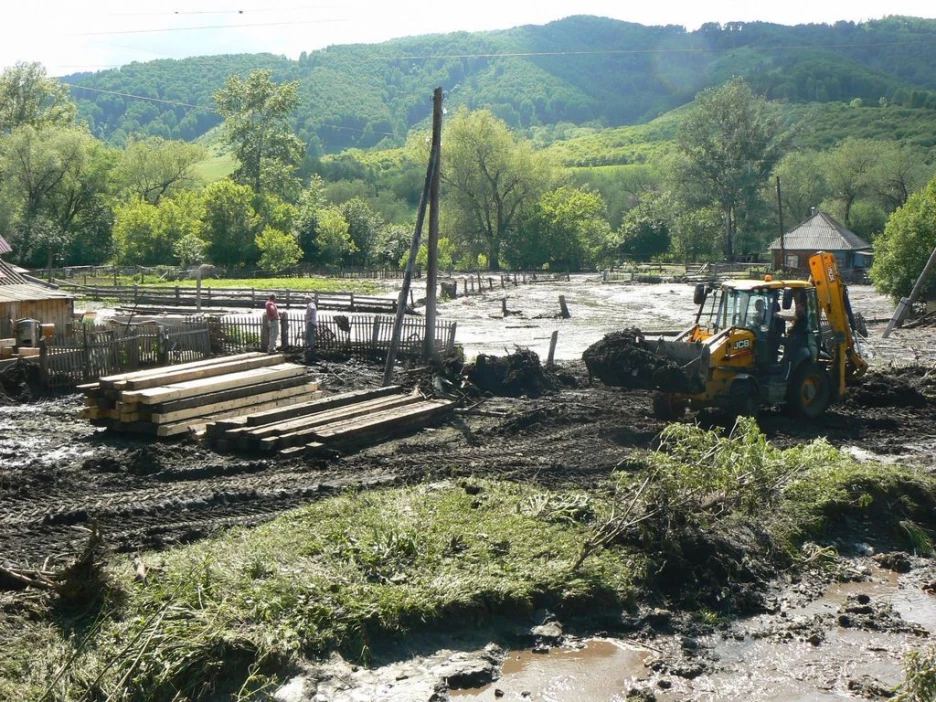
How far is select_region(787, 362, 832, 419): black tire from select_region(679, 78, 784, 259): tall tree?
67.7 meters

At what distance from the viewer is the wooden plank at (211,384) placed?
1548 centimetres

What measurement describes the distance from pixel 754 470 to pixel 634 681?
4249 millimetres

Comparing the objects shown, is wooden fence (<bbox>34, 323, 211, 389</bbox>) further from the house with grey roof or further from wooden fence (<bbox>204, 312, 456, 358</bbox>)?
the house with grey roof

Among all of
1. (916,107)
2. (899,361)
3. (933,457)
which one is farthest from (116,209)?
Answer: (916,107)

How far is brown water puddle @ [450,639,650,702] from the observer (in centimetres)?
775

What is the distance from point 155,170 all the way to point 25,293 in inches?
2510

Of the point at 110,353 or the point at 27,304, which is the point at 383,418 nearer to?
the point at 110,353

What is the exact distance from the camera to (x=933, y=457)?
48.7 ft

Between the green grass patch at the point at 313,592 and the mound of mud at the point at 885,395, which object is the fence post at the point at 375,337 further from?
the green grass patch at the point at 313,592

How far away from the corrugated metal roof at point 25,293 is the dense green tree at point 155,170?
60.5 metres

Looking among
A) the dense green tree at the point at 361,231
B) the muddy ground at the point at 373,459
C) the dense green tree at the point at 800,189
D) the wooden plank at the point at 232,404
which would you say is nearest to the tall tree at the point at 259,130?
the dense green tree at the point at 361,231

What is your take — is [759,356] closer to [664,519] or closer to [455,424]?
[455,424]

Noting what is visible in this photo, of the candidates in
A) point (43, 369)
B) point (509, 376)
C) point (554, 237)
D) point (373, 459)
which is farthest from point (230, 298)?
point (554, 237)

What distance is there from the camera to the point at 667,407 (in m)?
16.5
